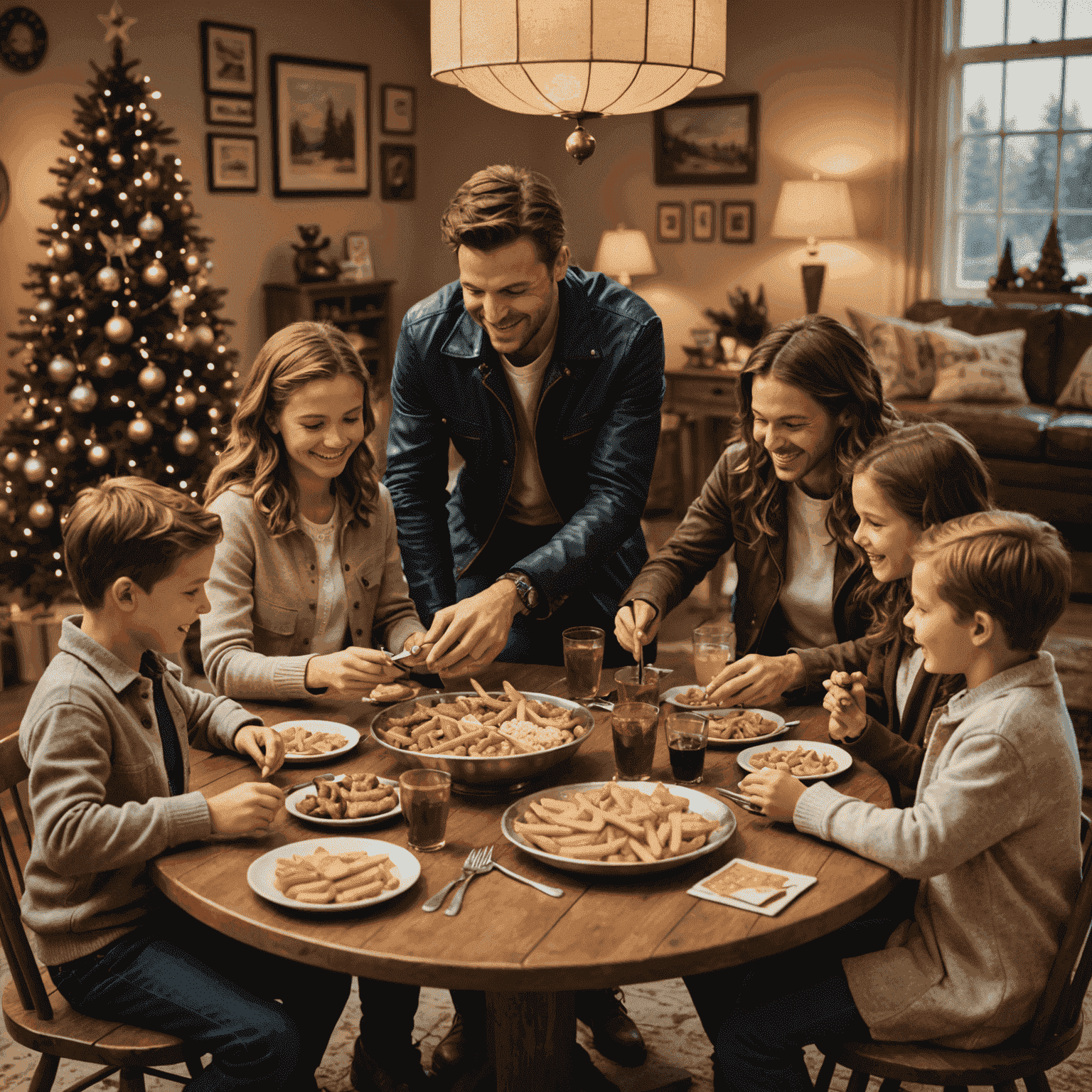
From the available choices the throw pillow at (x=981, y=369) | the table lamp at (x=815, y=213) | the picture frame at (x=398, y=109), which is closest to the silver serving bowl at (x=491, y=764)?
the throw pillow at (x=981, y=369)

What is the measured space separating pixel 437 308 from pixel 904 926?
56.6 inches

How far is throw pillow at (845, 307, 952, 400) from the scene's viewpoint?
20.0ft

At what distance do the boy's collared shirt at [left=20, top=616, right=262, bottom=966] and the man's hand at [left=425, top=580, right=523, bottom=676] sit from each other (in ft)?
1.50

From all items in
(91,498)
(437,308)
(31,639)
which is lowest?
(31,639)

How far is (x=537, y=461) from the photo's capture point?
2.38m

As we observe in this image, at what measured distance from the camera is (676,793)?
62.1 inches

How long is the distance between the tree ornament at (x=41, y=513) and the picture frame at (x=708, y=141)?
15.2ft

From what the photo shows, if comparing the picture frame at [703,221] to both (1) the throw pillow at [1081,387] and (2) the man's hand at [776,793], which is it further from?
(2) the man's hand at [776,793]

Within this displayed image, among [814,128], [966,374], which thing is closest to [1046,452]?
[966,374]

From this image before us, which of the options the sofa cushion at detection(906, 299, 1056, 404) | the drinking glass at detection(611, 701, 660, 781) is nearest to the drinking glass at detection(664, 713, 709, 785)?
the drinking glass at detection(611, 701, 660, 781)

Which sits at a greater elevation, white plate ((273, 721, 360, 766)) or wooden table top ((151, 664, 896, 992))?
white plate ((273, 721, 360, 766))

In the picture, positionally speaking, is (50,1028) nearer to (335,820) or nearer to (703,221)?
(335,820)

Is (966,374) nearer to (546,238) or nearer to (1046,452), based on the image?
(1046,452)

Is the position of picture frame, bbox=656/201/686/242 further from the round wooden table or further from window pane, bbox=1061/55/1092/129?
the round wooden table
